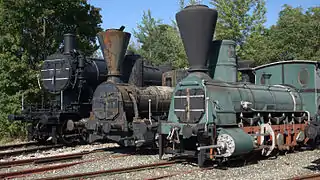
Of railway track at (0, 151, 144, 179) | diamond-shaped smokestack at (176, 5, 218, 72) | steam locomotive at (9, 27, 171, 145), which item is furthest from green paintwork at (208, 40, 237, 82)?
steam locomotive at (9, 27, 171, 145)

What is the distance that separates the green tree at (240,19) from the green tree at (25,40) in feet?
39.3

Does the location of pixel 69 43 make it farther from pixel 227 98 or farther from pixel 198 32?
pixel 227 98

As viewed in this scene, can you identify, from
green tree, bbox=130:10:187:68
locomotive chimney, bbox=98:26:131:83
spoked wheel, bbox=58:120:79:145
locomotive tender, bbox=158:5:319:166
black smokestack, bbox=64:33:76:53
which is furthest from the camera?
green tree, bbox=130:10:187:68

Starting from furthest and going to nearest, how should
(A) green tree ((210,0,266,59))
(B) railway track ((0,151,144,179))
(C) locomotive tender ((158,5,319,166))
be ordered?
(A) green tree ((210,0,266,59))
(C) locomotive tender ((158,5,319,166))
(B) railway track ((0,151,144,179))

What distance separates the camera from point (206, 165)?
9.66m

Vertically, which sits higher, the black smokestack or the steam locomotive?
the black smokestack

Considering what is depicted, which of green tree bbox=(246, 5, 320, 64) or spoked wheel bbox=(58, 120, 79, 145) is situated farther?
green tree bbox=(246, 5, 320, 64)

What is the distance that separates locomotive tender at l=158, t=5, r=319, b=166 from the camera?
907cm

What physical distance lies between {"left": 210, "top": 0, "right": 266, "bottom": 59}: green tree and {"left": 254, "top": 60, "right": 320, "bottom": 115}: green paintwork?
15883 mm

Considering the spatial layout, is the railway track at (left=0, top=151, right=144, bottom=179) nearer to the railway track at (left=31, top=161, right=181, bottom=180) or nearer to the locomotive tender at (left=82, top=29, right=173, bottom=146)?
the locomotive tender at (left=82, top=29, right=173, bottom=146)

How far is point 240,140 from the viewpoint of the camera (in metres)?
9.03

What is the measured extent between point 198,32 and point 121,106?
3.68m

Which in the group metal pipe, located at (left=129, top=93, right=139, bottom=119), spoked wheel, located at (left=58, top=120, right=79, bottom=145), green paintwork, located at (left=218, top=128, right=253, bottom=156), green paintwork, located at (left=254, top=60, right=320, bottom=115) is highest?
green paintwork, located at (left=254, top=60, right=320, bottom=115)

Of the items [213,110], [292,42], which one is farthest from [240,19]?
[213,110]
